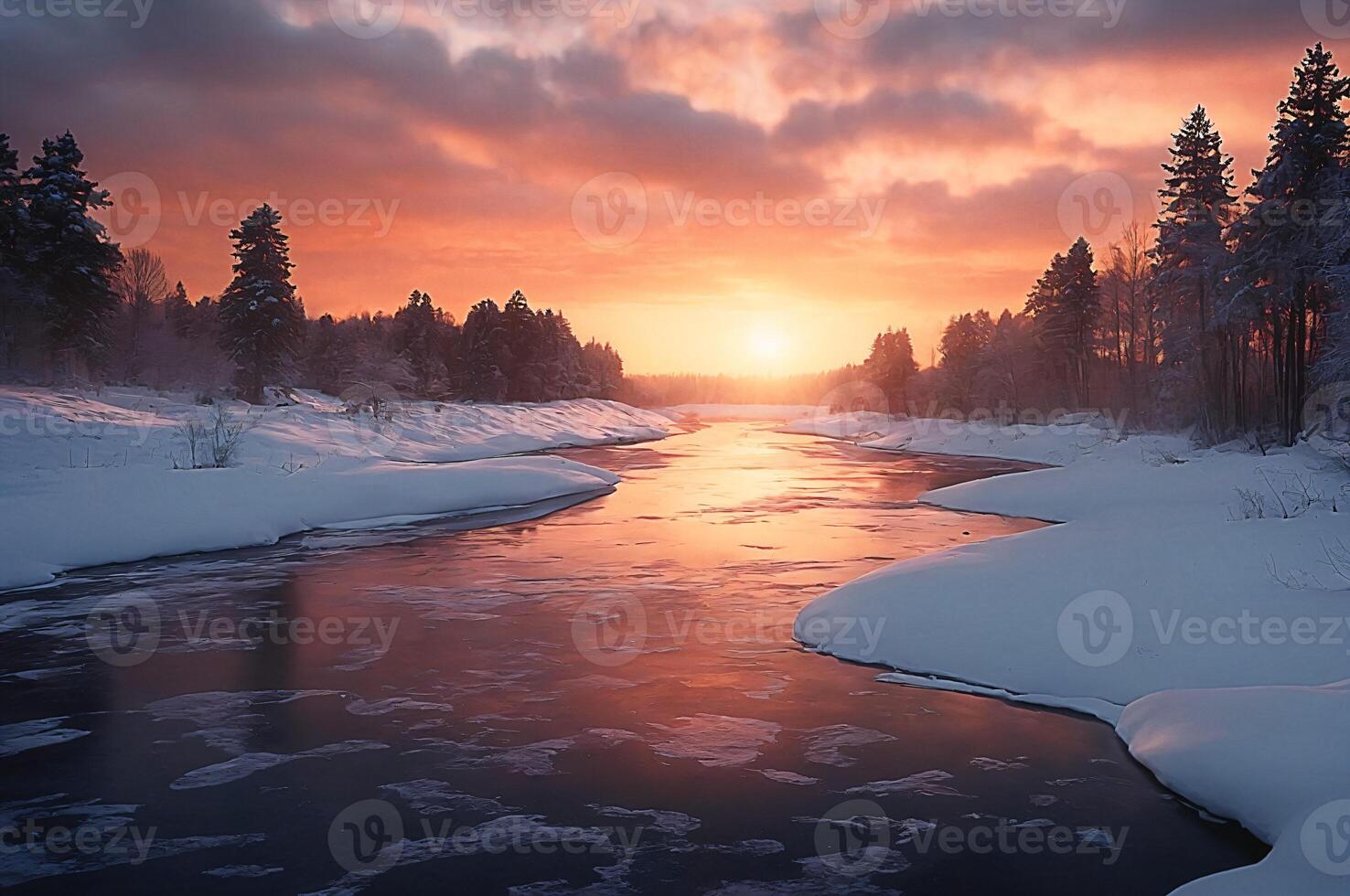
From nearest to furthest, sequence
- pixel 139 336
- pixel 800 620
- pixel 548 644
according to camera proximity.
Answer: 1. pixel 548 644
2. pixel 800 620
3. pixel 139 336

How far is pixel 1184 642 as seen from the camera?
27.9 ft

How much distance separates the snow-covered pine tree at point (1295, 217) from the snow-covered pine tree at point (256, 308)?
141 feet

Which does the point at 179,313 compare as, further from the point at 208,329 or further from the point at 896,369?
the point at 896,369

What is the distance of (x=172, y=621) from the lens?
11.3m

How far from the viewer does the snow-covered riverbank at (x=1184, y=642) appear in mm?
5484

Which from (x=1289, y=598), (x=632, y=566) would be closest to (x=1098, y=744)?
(x=1289, y=598)

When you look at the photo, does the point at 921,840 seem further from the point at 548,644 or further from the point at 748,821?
the point at 548,644

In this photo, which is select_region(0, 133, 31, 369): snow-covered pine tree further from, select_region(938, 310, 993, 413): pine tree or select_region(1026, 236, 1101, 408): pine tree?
select_region(938, 310, 993, 413): pine tree

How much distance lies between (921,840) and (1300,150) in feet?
107

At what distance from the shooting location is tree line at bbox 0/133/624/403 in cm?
3272

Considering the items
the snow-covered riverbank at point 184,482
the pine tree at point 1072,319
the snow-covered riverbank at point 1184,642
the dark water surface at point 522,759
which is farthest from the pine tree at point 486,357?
the snow-covered riverbank at point 1184,642

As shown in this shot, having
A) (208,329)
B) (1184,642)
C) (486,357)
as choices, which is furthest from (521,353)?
(1184,642)

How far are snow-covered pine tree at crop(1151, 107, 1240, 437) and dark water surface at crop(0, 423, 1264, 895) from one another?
29925 mm

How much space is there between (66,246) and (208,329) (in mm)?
43572
